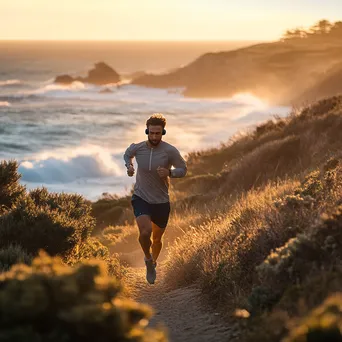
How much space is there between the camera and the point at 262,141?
22656mm

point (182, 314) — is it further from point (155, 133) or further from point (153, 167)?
point (155, 133)

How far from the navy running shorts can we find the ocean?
28.0 feet

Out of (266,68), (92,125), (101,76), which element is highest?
(266,68)

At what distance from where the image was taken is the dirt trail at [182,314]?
5.63 m

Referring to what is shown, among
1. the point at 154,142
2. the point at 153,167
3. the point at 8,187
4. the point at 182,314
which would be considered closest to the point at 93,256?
the point at 153,167

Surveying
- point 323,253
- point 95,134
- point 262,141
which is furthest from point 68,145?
point 323,253

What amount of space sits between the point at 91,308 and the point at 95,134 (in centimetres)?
5519

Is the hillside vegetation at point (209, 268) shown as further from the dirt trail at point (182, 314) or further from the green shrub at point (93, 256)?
the dirt trail at point (182, 314)

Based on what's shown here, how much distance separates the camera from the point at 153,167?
28.3 ft

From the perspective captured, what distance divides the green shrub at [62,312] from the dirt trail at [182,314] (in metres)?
→ 1.79

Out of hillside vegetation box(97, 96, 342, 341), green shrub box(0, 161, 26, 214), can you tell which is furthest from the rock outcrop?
hillside vegetation box(97, 96, 342, 341)

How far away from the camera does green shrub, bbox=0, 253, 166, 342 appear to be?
3.50 metres

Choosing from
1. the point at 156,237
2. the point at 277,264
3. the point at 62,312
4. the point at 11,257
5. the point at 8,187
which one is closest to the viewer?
the point at 62,312

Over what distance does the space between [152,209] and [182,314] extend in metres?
2.19
